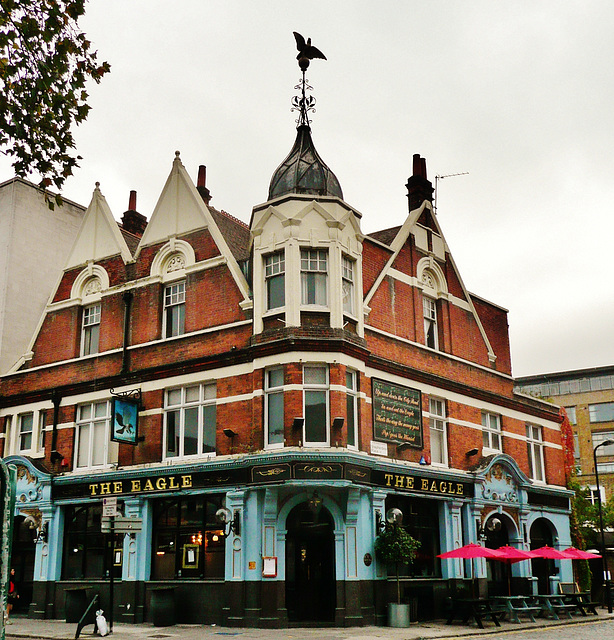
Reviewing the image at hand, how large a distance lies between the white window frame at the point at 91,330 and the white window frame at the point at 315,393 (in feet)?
32.2

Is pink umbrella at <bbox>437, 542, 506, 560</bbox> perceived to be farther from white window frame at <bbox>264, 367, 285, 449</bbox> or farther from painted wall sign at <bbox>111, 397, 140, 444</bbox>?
painted wall sign at <bbox>111, 397, 140, 444</bbox>

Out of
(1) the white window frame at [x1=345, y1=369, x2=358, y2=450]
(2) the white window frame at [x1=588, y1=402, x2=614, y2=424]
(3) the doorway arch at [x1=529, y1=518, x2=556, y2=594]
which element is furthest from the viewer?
(2) the white window frame at [x1=588, y1=402, x2=614, y2=424]

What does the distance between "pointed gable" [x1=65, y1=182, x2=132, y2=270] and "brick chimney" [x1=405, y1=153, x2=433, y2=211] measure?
37.5 feet

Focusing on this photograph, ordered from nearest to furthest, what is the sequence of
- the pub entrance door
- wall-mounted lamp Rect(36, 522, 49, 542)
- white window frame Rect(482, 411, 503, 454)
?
the pub entrance door, wall-mounted lamp Rect(36, 522, 49, 542), white window frame Rect(482, 411, 503, 454)

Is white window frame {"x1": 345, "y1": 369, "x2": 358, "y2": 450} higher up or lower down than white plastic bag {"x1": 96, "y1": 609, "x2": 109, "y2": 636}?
higher up

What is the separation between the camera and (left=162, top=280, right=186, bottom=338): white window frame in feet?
90.0

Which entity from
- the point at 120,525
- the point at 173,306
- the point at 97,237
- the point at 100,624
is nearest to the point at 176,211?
the point at 173,306

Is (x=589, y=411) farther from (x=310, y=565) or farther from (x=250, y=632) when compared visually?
(x=250, y=632)

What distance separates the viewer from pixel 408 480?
25656mm

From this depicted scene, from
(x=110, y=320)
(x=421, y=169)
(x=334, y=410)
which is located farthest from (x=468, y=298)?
(x=110, y=320)

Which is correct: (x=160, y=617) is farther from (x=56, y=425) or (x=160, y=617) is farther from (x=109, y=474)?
(x=56, y=425)

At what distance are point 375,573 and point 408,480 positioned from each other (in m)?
3.49

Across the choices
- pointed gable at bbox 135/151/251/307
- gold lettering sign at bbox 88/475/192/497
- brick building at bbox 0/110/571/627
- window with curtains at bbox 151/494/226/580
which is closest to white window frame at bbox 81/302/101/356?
brick building at bbox 0/110/571/627

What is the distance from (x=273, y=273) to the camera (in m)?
24.8
